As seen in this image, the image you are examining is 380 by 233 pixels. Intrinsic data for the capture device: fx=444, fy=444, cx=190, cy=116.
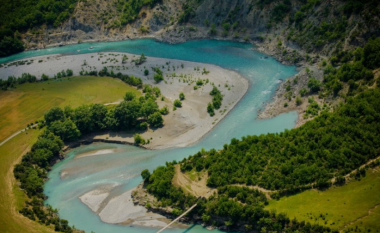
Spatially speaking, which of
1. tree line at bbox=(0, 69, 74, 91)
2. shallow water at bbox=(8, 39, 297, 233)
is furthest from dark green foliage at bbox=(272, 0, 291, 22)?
tree line at bbox=(0, 69, 74, 91)

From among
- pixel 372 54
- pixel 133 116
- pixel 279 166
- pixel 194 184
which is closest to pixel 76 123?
pixel 133 116

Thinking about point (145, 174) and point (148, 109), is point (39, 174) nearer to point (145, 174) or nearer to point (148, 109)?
point (145, 174)

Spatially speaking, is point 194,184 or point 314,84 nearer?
point 194,184

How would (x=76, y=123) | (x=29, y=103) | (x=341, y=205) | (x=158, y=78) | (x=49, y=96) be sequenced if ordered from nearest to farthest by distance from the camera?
(x=341, y=205) → (x=76, y=123) → (x=29, y=103) → (x=49, y=96) → (x=158, y=78)

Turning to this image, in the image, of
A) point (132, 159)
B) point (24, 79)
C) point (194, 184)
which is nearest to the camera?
point (194, 184)

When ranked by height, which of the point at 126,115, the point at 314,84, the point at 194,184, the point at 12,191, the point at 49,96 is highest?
the point at 314,84

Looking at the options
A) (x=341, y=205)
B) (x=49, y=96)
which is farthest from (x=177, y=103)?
(x=341, y=205)

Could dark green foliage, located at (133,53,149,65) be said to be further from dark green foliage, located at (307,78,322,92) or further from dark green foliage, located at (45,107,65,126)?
dark green foliage, located at (307,78,322,92)

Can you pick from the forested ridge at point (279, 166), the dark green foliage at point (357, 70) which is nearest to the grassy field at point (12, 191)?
the forested ridge at point (279, 166)

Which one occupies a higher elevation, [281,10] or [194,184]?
[281,10]
